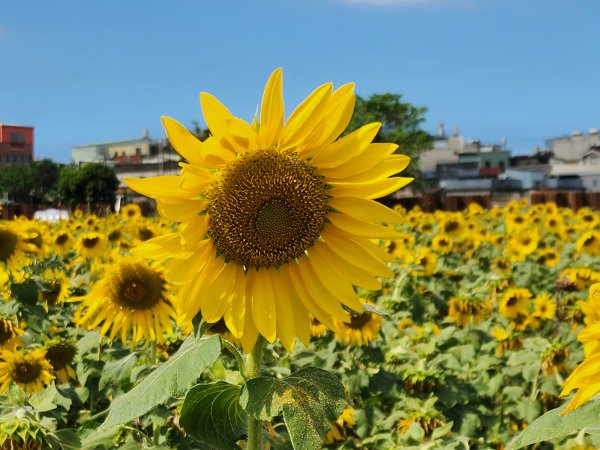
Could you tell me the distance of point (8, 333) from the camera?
3135mm

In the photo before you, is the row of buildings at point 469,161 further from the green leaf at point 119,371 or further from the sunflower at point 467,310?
the green leaf at point 119,371

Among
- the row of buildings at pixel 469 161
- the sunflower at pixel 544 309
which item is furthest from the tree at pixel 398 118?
the sunflower at pixel 544 309

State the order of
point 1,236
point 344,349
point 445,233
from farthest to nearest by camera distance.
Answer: point 445,233 < point 1,236 < point 344,349

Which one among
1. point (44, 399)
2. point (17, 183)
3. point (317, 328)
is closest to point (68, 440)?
point (44, 399)

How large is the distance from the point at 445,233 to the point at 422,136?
Answer: 5200cm

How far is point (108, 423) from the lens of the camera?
136cm

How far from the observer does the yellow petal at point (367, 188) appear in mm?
1459

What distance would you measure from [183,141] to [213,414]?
52 centimetres

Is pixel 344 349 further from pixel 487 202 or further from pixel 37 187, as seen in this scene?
pixel 37 187

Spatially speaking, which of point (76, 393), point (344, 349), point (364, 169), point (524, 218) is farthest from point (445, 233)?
point (364, 169)

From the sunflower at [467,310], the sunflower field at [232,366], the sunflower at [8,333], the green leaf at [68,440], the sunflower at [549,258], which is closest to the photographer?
the green leaf at [68,440]

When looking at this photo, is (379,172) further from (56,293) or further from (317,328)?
(56,293)

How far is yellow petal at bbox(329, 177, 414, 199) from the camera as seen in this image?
1.46 m

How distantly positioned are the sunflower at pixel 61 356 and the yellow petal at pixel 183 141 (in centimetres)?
195
